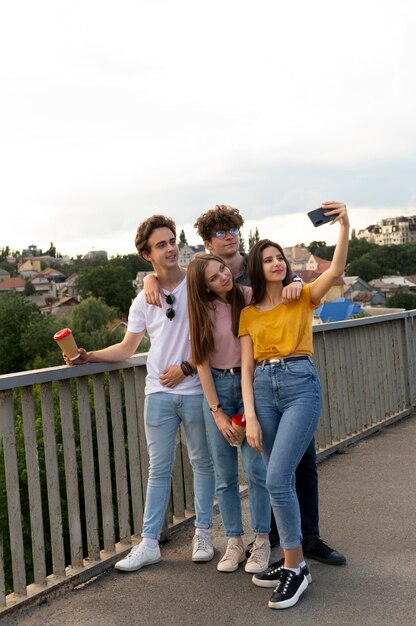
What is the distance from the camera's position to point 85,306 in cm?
8306

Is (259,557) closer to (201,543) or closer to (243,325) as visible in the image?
(201,543)

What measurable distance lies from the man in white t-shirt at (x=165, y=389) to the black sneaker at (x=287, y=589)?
2.18 feet

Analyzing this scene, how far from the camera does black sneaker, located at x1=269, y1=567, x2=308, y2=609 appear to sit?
3.46 meters

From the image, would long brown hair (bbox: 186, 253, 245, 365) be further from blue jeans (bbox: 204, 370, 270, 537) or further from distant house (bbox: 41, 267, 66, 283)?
distant house (bbox: 41, 267, 66, 283)

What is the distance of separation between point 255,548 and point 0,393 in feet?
5.03

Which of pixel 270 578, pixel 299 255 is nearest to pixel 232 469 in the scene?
pixel 270 578

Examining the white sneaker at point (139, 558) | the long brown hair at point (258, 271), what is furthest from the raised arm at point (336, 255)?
the white sneaker at point (139, 558)

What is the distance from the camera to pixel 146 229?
409 cm

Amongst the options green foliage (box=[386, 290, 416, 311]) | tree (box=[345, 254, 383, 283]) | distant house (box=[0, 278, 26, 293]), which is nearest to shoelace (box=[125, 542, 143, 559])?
green foliage (box=[386, 290, 416, 311])

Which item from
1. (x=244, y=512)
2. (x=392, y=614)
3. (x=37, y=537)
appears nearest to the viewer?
(x=392, y=614)

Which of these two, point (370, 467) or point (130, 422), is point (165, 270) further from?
point (370, 467)

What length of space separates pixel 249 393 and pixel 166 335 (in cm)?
64

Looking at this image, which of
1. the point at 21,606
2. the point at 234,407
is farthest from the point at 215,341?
Result: the point at 21,606

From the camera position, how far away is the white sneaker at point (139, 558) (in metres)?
4.00
